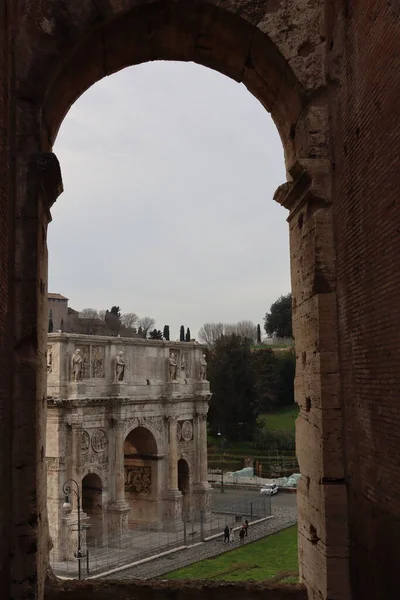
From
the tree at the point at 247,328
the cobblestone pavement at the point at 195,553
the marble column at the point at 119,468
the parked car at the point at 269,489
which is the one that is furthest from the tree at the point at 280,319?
the marble column at the point at 119,468

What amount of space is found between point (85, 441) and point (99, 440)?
788 mm

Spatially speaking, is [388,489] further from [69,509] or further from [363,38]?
[69,509]

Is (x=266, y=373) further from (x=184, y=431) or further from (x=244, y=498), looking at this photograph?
(x=184, y=431)

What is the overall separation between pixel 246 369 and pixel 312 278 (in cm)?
3986

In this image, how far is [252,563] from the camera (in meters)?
22.0

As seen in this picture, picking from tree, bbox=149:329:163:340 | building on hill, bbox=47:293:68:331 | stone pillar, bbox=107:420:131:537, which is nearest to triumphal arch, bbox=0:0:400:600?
stone pillar, bbox=107:420:131:537

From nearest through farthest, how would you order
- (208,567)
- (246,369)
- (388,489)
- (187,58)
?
(388,489) → (187,58) → (208,567) → (246,369)

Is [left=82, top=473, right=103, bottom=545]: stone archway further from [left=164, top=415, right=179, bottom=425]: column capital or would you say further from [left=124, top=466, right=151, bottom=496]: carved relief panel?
[left=164, top=415, right=179, bottom=425]: column capital

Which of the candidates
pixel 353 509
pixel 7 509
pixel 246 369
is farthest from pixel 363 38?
pixel 246 369

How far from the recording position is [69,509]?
24.1 metres

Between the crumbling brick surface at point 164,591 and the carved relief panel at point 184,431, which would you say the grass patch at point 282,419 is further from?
the crumbling brick surface at point 164,591

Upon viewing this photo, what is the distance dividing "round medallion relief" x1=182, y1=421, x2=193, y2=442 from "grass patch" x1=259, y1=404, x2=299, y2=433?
16579 mm

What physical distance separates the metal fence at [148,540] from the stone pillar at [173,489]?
1.22ft

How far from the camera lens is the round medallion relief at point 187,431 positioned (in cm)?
3080
